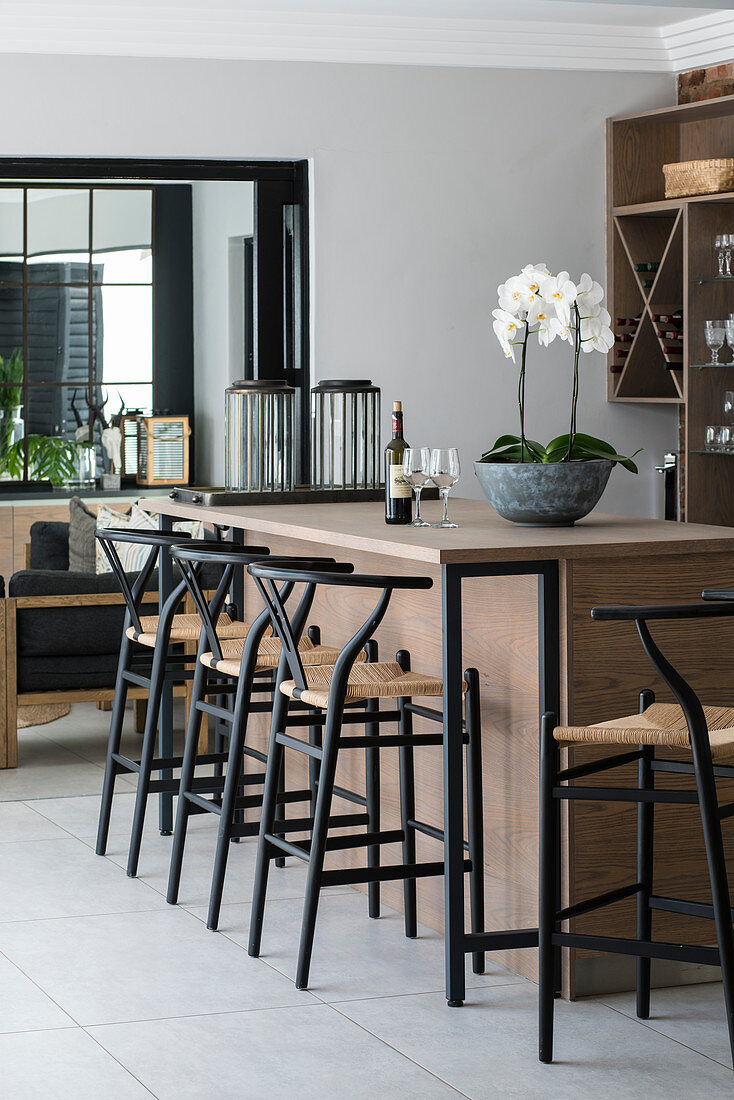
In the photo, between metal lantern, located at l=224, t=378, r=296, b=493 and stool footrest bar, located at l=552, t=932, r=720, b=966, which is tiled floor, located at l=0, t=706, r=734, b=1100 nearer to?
stool footrest bar, located at l=552, t=932, r=720, b=966

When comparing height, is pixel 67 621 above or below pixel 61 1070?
above

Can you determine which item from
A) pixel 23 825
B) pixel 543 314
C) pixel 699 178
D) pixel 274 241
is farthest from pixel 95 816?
pixel 699 178

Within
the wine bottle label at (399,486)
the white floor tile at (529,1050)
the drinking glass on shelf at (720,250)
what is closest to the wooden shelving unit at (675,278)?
the drinking glass on shelf at (720,250)

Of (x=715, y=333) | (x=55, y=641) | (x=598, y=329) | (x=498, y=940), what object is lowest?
(x=498, y=940)

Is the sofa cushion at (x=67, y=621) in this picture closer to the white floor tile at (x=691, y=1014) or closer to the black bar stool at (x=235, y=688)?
the black bar stool at (x=235, y=688)

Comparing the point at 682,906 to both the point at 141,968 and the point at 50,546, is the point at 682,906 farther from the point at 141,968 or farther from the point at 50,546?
the point at 50,546

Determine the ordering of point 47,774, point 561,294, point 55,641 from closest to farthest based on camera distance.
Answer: point 561,294
point 47,774
point 55,641

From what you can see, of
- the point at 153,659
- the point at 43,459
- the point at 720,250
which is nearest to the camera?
the point at 153,659

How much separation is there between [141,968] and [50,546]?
4.11m

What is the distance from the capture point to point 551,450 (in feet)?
12.5

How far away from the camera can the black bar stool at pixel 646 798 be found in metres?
2.89

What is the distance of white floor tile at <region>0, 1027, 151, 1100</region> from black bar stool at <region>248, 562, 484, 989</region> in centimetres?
56

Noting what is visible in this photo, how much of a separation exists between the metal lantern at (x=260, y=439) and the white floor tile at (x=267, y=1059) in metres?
2.20

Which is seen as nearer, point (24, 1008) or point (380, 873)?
point (24, 1008)
